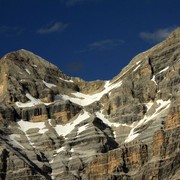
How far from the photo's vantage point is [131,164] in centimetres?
19375

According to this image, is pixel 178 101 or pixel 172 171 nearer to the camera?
pixel 172 171

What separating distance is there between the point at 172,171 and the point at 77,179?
954 inches

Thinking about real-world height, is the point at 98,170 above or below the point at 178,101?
below

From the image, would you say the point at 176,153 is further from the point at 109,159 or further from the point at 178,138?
the point at 109,159

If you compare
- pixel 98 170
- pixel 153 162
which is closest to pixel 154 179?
pixel 153 162

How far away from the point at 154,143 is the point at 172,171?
9399 millimetres

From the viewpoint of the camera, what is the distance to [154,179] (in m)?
184

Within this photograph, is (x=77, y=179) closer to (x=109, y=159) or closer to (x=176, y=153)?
(x=109, y=159)

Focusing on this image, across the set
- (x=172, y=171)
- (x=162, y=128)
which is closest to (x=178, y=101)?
(x=162, y=128)

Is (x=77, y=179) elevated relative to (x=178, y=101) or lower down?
lower down

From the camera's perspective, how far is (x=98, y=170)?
196 metres

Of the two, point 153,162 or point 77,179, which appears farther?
point 77,179

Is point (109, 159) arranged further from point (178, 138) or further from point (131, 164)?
point (178, 138)

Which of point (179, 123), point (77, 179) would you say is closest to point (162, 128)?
point (179, 123)
